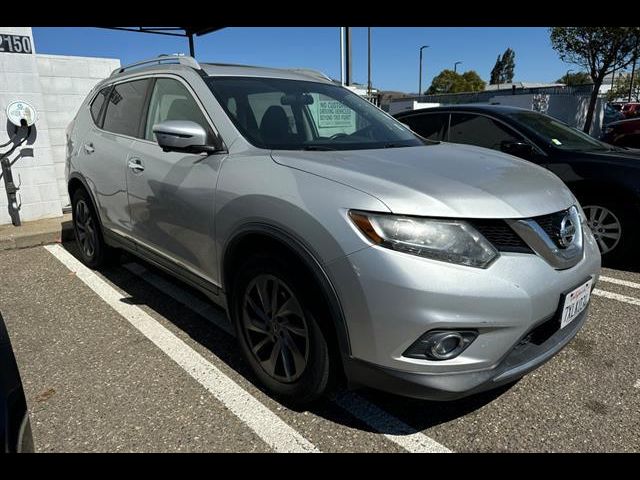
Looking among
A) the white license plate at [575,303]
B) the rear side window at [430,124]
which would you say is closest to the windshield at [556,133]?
the rear side window at [430,124]

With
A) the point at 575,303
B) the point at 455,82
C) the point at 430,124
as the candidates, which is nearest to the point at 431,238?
the point at 575,303

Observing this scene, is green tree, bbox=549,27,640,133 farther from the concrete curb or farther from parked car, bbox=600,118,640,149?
the concrete curb

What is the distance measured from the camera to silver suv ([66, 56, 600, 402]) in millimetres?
1828

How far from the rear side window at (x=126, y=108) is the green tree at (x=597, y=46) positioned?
1698 cm

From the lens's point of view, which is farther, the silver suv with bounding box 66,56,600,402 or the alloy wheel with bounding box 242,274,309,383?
the alloy wheel with bounding box 242,274,309,383

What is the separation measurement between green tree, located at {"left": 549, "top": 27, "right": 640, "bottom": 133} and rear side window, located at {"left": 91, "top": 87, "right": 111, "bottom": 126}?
16.9 m

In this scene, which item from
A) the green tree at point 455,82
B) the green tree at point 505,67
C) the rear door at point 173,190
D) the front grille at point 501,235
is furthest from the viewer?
the green tree at point 505,67

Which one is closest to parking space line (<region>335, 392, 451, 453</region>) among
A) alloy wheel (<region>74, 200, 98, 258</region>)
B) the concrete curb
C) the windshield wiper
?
the windshield wiper

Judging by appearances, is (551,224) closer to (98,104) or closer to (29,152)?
(98,104)

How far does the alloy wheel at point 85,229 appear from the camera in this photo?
4305 mm

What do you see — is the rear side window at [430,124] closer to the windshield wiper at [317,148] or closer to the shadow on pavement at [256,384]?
the windshield wiper at [317,148]

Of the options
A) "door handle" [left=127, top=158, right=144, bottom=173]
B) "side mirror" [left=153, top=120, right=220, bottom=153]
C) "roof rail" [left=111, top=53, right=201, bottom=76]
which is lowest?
"door handle" [left=127, top=158, right=144, bottom=173]
